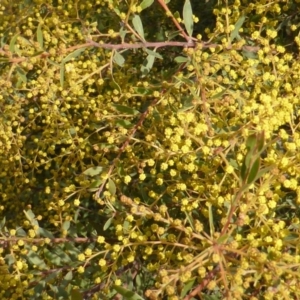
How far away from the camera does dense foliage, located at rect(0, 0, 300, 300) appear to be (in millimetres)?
1511

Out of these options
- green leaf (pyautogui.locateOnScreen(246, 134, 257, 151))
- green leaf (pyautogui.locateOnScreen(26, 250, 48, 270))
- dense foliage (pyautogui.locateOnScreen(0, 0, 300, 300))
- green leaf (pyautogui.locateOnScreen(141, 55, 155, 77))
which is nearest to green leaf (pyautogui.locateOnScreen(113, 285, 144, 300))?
dense foliage (pyautogui.locateOnScreen(0, 0, 300, 300))

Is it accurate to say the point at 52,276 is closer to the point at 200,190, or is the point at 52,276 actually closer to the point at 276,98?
the point at 200,190

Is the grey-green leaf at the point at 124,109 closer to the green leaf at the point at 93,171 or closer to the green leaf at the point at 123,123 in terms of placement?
the green leaf at the point at 123,123

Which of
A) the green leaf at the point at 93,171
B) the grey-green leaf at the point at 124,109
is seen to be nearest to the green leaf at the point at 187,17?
the grey-green leaf at the point at 124,109

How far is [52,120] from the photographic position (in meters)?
2.63

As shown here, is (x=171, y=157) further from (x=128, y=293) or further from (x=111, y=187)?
(x=128, y=293)

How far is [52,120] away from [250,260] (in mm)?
1484

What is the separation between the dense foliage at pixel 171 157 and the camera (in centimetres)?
151

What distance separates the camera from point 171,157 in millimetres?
1845

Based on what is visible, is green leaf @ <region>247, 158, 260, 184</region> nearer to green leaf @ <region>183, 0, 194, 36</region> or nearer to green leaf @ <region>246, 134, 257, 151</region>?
green leaf @ <region>246, 134, 257, 151</region>

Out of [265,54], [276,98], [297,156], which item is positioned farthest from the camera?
[265,54]

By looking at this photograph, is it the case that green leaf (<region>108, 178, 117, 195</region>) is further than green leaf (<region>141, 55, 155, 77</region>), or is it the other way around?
green leaf (<region>141, 55, 155, 77</region>)

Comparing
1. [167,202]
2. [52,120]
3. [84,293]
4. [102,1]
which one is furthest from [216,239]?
[102,1]

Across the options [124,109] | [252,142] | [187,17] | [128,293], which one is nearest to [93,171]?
[124,109]
